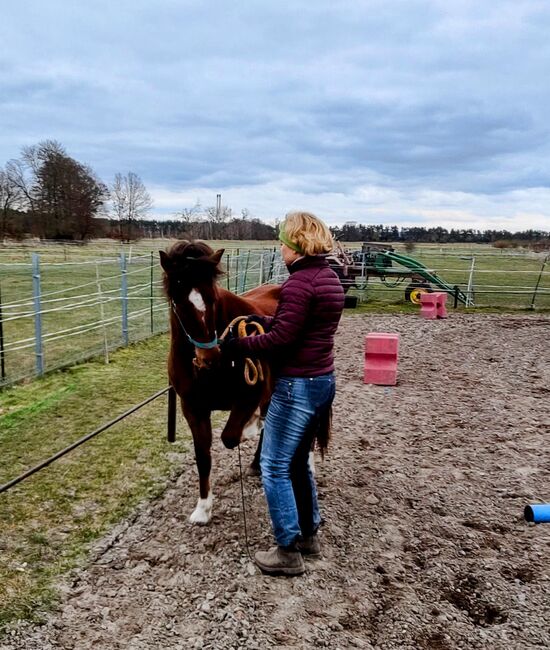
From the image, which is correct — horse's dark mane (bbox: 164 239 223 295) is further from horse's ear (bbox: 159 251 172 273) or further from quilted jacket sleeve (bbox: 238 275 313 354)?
quilted jacket sleeve (bbox: 238 275 313 354)

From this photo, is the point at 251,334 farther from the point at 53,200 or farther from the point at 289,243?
the point at 53,200

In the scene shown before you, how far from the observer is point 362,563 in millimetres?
2979

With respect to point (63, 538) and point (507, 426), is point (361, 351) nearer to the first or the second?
point (507, 426)

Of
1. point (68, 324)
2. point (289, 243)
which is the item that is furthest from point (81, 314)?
point (289, 243)

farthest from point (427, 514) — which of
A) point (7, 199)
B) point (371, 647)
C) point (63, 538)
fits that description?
point (7, 199)

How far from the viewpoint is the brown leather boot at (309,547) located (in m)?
3.03

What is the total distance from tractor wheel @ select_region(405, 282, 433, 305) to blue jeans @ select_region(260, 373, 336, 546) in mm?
13910

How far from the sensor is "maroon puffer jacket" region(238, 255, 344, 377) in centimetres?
242

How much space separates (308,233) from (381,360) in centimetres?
479

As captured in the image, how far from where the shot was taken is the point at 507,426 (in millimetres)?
5285

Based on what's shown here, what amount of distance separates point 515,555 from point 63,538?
9.30 ft

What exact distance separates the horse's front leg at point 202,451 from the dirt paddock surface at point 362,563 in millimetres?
103

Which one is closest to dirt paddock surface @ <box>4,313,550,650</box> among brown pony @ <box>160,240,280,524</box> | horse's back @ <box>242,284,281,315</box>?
brown pony @ <box>160,240,280,524</box>

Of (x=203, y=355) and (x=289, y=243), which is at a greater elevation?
(x=289, y=243)
